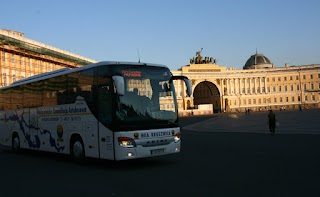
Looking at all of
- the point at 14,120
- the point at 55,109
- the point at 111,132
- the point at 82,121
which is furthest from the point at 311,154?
the point at 14,120

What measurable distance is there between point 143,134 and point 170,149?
105 cm

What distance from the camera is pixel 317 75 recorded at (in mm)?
120000

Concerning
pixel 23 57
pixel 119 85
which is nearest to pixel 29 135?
pixel 119 85

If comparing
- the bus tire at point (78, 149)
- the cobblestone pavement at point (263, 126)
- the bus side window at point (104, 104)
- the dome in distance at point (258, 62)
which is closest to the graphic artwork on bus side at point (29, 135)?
the bus tire at point (78, 149)

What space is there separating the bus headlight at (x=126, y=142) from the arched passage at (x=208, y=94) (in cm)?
11270

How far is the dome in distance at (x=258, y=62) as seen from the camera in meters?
133

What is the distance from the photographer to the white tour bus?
10.2 metres

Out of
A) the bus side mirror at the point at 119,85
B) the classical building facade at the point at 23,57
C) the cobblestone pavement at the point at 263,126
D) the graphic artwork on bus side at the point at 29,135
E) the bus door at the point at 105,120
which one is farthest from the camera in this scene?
the classical building facade at the point at 23,57

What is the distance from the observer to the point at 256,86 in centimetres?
12262

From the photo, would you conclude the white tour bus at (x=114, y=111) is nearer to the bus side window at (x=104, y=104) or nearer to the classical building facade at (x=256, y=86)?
the bus side window at (x=104, y=104)

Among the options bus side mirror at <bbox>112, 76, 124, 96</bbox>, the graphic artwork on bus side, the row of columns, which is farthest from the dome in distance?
bus side mirror at <bbox>112, 76, 124, 96</bbox>

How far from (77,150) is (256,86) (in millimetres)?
115991

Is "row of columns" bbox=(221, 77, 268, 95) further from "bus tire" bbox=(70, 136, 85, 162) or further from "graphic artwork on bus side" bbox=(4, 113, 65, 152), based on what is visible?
"bus tire" bbox=(70, 136, 85, 162)

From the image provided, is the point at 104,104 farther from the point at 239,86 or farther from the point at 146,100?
the point at 239,86
